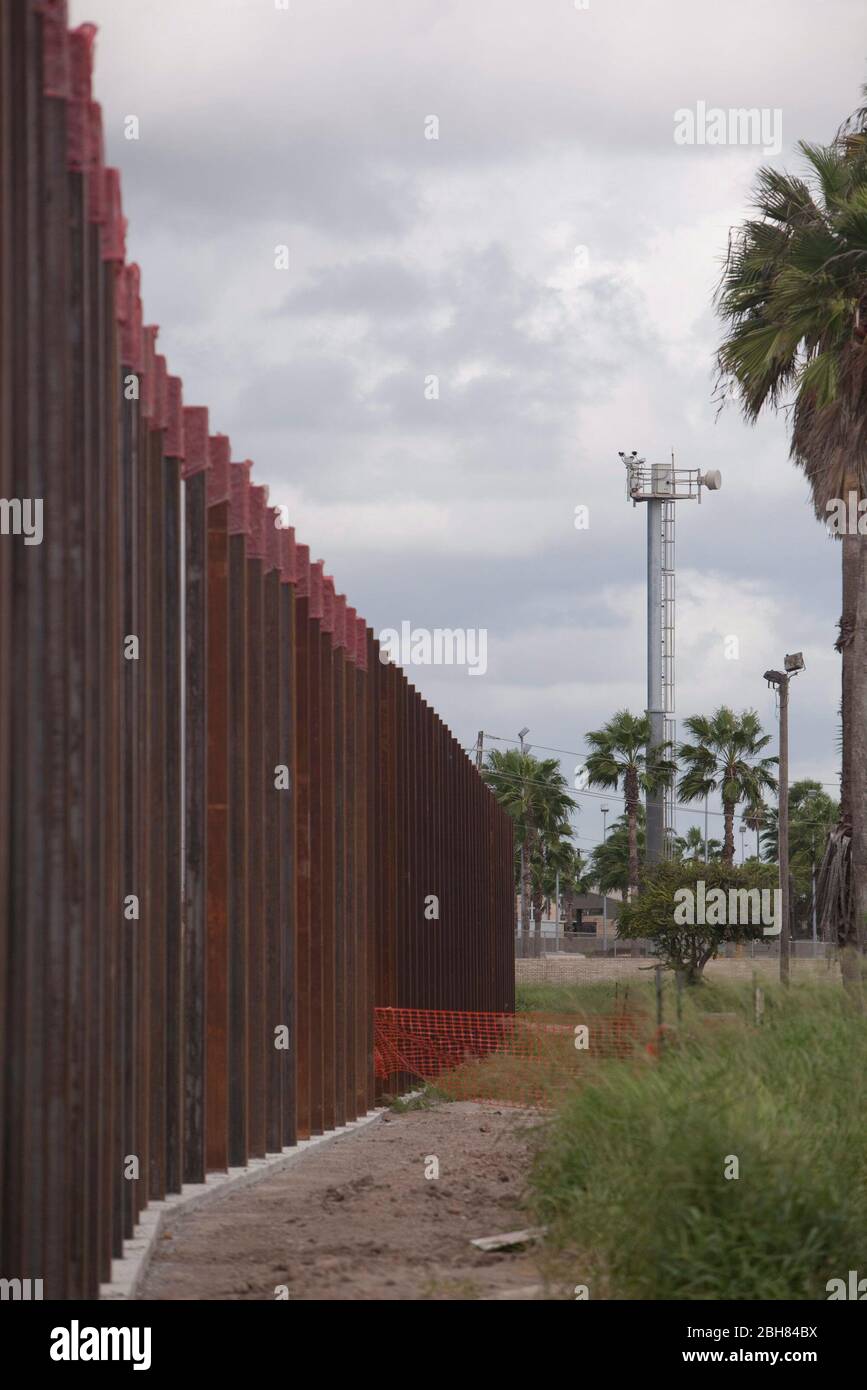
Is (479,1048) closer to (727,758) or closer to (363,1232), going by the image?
(363,1232)

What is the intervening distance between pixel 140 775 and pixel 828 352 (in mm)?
15630

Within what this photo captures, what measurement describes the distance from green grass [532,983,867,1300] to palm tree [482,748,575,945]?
76.6 m

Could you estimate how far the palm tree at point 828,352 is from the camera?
22391mm

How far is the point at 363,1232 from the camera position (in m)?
9.19

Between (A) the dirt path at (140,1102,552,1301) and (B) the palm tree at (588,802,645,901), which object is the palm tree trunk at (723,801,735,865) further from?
(A) the dirt path at (140,1102,552,1301)

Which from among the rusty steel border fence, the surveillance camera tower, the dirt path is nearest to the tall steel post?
the surveillance camera tower

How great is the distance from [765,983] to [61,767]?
7354 mm

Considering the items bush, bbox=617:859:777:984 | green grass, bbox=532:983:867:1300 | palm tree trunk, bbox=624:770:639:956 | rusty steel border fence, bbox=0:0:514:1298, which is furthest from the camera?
palm tree trunk, bbox=624:770:639:956

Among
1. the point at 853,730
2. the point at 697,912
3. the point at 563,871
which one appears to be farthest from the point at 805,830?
the point at 853,730

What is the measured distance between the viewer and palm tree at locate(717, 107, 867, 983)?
22.4m

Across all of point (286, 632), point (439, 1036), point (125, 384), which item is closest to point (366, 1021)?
point (439, 1036)

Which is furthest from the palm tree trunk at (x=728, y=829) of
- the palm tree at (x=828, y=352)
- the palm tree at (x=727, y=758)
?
the palm tree at (x=828, y=352)

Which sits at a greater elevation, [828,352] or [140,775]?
[828,352]

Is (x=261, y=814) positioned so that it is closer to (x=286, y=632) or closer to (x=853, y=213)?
(x=286, y=632)
